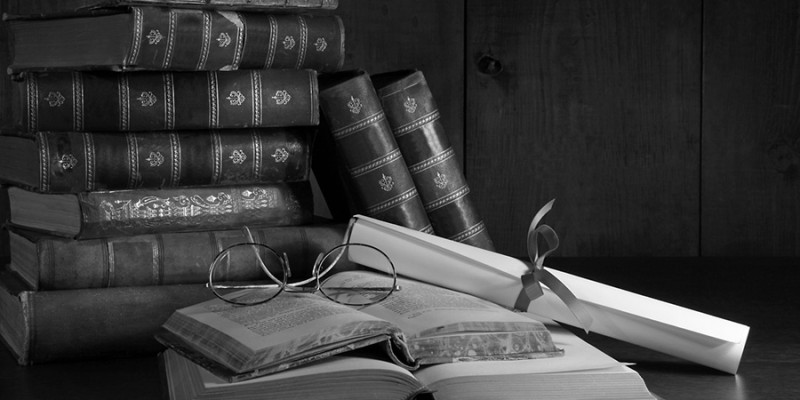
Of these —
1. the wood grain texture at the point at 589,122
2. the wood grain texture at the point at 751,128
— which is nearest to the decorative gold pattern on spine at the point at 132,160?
the wood grain texture at the point at 589,122

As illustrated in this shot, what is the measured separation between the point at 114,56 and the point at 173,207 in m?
0.19

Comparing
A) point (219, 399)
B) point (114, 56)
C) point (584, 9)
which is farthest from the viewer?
point (584, 9)

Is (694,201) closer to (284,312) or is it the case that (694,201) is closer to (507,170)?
(507,170)

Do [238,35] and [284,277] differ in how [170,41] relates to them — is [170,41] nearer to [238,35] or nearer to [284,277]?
[238,35]

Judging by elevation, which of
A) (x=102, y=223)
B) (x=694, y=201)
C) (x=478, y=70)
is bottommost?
(x=694, y=201)

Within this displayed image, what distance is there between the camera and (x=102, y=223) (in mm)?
1221

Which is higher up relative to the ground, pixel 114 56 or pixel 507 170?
pixel 114 56

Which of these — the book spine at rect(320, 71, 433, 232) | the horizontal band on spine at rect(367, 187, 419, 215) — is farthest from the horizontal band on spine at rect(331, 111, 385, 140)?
the horizontal band on spine at rect(367, 187, 419, 215)

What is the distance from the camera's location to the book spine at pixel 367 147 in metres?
1.38

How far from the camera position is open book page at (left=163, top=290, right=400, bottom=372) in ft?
3.03

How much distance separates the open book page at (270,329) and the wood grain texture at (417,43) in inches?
35.8

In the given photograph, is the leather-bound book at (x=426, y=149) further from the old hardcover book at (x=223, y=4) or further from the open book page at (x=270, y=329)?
the open book page at (x=270, y=329)

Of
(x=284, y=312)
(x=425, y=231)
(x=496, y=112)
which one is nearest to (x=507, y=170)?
(x=496, y=112)

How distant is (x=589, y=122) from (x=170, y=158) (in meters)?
0.95
